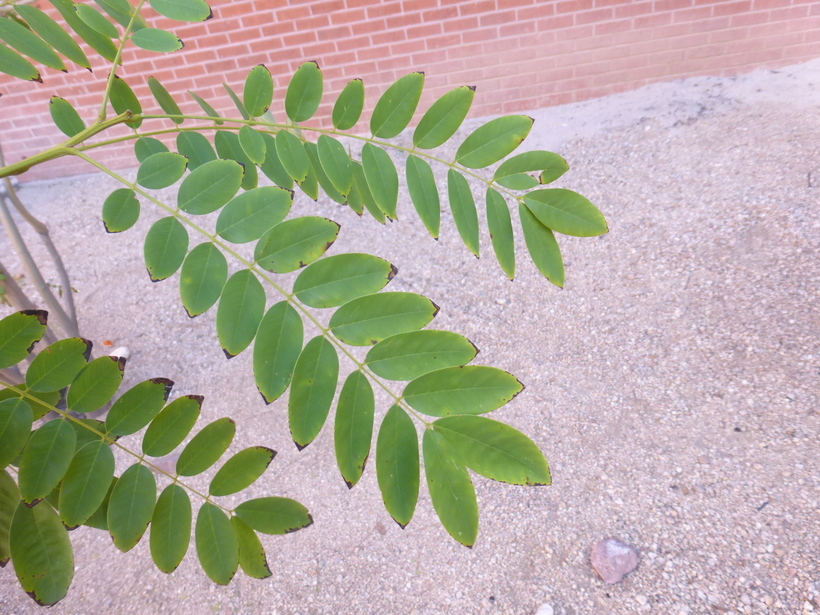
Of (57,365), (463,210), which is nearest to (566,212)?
(463,210)

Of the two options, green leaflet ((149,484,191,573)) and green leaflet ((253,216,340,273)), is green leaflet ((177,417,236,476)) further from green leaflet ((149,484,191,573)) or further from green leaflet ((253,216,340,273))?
green leaflet ((253,216,340,273))

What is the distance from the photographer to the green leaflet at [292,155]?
1.20 m

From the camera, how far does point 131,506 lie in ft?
3.19

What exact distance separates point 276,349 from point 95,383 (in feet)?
1.19

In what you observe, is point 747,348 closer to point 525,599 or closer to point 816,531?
point 816,531

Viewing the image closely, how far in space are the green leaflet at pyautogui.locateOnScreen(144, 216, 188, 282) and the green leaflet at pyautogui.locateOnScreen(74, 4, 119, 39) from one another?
489 mm

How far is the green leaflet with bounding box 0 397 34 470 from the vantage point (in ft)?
2.90

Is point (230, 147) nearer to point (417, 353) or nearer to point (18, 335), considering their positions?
point (18, 335)

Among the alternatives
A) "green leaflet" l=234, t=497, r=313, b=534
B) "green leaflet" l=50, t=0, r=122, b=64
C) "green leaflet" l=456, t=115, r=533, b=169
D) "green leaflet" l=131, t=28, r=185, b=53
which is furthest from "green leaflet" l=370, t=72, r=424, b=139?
"green leaflet" l=234, t=497, r=313, b=534

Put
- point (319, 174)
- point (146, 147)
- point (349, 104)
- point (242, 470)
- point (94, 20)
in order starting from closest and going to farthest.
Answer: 1. point (242, 470)
2. point (94, 20)
3. point (349, 104)
4. point (319, 174)
5. point (146, 147)

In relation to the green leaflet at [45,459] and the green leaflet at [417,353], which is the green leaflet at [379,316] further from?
the green leaflet at [45,459]

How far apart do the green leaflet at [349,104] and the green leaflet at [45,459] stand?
2.79 feet

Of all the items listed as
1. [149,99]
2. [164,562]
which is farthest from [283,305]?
[149,99]

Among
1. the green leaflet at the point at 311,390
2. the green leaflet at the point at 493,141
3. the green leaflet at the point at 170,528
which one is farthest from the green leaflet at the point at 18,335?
the green leaflet at the point at 493,141
